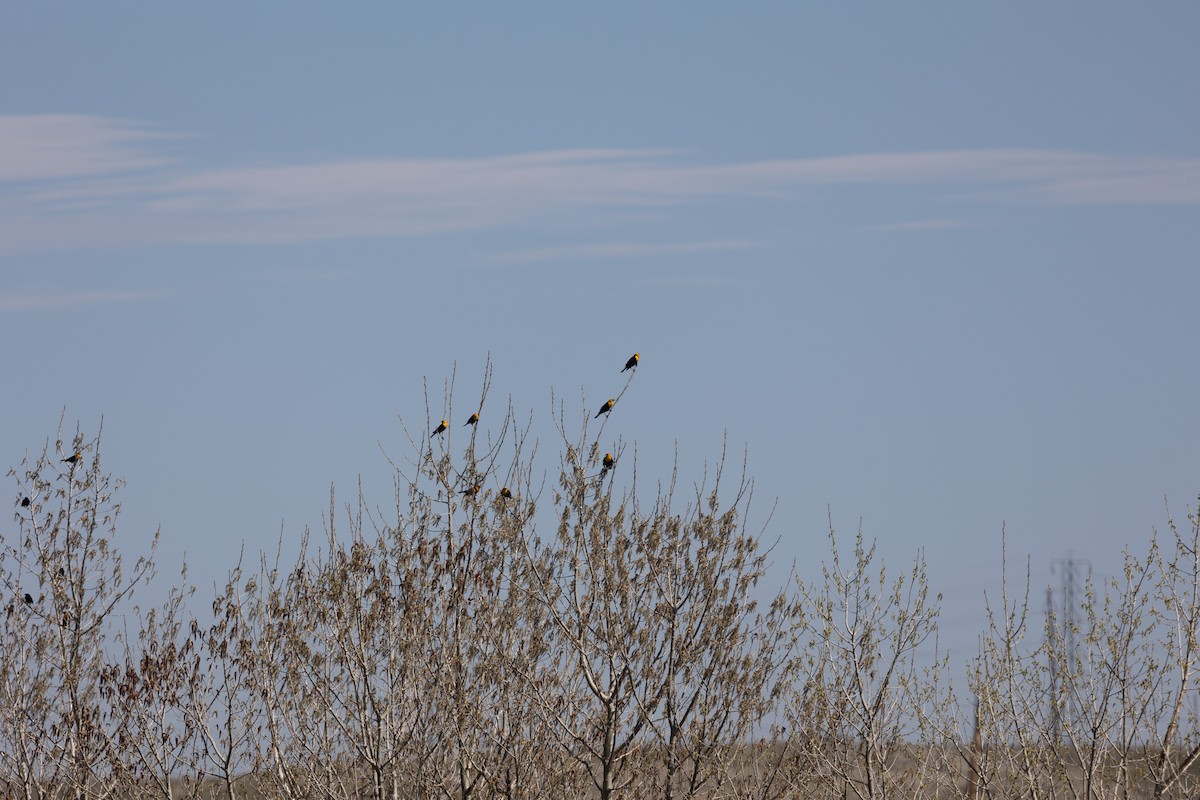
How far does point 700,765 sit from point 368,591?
4024mm

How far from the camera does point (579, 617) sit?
16203 millimetres

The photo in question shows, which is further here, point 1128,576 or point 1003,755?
point 1003,755

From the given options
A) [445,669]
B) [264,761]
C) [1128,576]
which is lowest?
[264,761]

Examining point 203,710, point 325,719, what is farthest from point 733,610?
point 203,710

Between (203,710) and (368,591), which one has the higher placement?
(368,591)

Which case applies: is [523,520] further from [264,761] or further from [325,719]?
[264,761]

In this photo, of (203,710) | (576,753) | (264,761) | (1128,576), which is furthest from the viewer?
(203,710)

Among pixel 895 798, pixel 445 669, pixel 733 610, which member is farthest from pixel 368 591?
pixel 895 798

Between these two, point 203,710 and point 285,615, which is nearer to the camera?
point 285,615

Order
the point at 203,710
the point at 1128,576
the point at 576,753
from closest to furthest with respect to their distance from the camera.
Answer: the point at 1128,576, the point at 576,753, the point at 203,710

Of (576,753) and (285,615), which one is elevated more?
(285,615)

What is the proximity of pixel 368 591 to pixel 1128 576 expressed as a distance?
7873 millimetres

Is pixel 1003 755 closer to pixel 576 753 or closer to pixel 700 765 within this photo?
pixel 700 765

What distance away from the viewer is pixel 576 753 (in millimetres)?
16141
